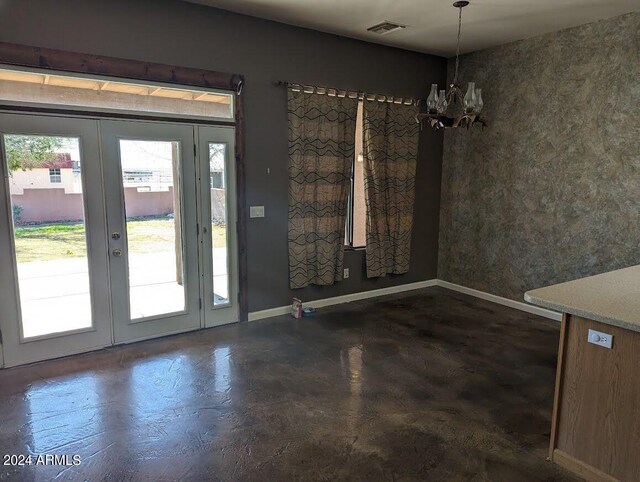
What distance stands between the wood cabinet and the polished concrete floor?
0.17m

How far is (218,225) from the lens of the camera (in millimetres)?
4301

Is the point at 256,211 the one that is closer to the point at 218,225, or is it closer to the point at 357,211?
the point at 218,225

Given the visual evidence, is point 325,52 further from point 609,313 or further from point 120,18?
point 609,313

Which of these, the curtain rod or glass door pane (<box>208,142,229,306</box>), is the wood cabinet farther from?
the curtain rod

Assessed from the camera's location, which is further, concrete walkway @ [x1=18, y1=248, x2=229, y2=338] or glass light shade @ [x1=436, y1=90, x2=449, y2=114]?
concrete walkway @ [x1=18, y1=248, x2=229, y2=338]

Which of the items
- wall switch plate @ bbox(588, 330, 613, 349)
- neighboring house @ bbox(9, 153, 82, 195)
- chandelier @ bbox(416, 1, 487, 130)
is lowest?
wall switch plate @ bbox(588, 330, 613, 349)

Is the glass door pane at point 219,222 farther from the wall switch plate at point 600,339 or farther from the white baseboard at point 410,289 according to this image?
the wall switch plate at point 600,339

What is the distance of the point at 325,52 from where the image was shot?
4.71 metres

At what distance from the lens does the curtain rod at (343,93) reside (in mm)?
4500

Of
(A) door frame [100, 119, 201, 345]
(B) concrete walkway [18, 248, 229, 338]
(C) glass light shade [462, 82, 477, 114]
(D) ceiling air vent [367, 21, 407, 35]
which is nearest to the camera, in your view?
(C) glass light shade [462, 82, 477, 114]

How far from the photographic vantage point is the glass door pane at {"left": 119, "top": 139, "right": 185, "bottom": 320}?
12.4 feet

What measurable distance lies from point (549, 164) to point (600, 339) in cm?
309

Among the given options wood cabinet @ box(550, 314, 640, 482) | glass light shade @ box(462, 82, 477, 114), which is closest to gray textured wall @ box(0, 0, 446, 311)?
glass light shade @ box(462, 82, 477, 114)

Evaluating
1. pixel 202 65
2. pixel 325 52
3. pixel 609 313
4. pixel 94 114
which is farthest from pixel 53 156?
pixel 609 313
